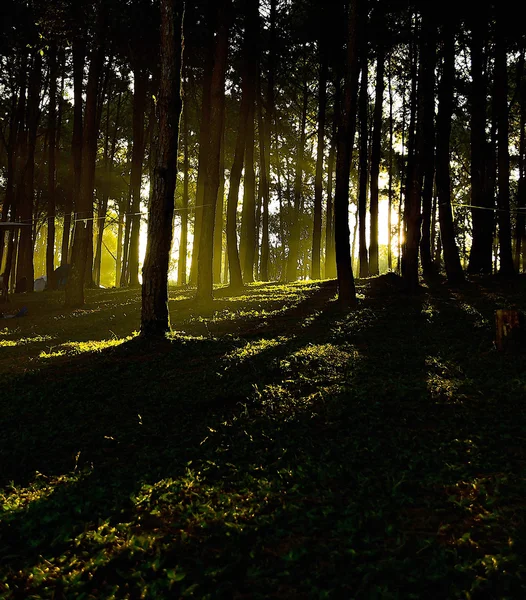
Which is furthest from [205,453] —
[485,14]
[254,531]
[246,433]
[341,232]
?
[485,14]

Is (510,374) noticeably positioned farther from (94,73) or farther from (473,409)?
(94,73)

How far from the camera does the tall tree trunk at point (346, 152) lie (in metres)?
13.2

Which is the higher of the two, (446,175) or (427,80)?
(427,80)

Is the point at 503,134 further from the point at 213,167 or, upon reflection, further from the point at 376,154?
the point at 213,167

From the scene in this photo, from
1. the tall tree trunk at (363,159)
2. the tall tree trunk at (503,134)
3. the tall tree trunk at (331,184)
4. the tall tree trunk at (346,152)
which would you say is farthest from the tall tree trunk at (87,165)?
the tall tree trunk at (503,134)

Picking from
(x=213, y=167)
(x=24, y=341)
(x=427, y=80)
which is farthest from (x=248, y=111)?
(x=24, y=341)

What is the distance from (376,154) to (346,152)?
1330 cm

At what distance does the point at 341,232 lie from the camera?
13.6 meters

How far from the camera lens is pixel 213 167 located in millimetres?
14953

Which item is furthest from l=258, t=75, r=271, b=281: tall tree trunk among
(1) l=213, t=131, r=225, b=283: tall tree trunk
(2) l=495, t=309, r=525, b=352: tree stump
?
(2) l=495, t=309, r=525, b=352: tree stump

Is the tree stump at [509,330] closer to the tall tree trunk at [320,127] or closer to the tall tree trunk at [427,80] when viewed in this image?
the tall tree trunk at [427,80]

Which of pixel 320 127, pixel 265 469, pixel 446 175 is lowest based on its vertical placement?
pixel 265 469

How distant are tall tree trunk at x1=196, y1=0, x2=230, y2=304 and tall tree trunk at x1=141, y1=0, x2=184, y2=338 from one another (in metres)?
4.98

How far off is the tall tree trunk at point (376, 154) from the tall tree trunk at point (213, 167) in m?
10.6
